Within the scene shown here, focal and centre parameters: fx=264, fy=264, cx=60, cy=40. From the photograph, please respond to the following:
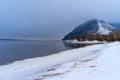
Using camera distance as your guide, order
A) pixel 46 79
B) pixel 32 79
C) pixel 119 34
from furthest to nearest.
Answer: pixel 119 34
pixel 32 79
pixel 46 79

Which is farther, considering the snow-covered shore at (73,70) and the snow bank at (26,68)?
the snow bank at (26,68)

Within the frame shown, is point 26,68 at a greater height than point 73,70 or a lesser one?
lesser

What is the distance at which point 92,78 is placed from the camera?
62.8 feet

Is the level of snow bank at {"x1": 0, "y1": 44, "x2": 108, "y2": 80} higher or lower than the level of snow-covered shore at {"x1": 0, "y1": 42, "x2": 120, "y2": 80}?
lower

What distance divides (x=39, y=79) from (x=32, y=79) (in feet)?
3.64

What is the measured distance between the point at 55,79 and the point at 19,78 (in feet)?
25.2

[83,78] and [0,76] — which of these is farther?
[0,76]

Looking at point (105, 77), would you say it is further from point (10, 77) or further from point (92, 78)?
point (10, 77)

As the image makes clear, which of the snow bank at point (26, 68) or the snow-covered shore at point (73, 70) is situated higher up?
the snow-covered shore at point (73, 70)

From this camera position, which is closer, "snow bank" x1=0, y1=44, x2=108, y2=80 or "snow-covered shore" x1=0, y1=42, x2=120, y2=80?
"snow-covered shore" x1=0, y1=42, x2=120, y2=80

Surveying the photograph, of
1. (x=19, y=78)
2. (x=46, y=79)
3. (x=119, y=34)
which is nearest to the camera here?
(x=46, y=79)

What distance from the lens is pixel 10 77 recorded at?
2839 cm

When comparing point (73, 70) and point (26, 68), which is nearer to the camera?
point (73, 70)

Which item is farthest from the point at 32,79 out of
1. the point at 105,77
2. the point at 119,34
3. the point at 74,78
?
the point at 119,34
